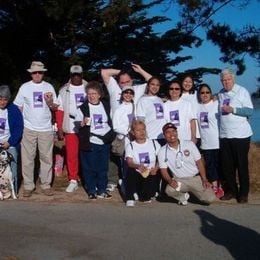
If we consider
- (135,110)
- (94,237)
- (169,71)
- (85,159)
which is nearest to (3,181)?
(85,159)

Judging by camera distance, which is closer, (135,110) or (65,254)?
(65,254)

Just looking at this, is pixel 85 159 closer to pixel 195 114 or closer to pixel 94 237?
pixel 195 114

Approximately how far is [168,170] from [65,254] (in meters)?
3.03

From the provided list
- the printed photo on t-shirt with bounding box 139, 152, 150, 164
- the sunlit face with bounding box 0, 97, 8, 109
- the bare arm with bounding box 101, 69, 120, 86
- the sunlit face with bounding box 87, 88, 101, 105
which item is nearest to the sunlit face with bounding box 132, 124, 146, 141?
the printed photo on t-shirt with bounding box 139, 152, 150, 164

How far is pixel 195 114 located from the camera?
9.20 metres

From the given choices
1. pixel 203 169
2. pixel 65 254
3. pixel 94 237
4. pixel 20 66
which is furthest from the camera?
pixel 20 66

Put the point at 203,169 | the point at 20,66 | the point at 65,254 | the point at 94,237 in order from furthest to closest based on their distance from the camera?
the point at 20,66, the point at 203,169, the point at 94,237, the point at 65,254

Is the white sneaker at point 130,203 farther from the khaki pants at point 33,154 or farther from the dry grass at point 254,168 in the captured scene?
the dry grass at point 254,168

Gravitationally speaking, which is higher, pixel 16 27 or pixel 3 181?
pixel 16 27

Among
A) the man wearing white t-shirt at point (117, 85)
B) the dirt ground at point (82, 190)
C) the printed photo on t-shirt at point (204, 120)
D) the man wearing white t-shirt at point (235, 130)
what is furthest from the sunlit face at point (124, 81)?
the man wearing white t-shirt at point (235, 130)

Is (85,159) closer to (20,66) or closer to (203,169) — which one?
(203,169)

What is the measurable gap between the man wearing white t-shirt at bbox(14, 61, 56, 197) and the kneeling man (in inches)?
75.7

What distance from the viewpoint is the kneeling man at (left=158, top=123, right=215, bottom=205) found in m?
8.45

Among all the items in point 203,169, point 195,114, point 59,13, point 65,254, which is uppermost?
point 59,13
